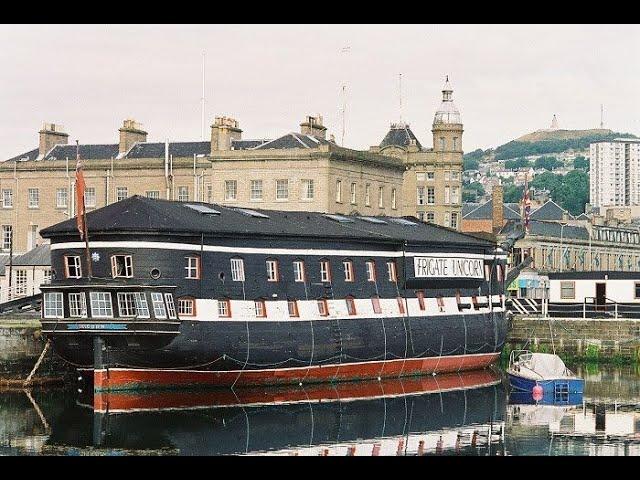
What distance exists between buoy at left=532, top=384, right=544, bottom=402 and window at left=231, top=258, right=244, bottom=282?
10.8m

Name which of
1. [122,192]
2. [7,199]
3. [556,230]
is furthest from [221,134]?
[556,230]

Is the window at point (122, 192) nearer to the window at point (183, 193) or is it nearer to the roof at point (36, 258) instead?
the window at point (183, 193)

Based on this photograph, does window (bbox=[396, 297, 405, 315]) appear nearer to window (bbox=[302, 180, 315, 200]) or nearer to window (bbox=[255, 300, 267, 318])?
window (bbox=[255, 300, 267, 318])

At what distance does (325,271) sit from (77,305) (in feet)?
35.5

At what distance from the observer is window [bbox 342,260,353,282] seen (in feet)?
173

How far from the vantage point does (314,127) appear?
90.8 m

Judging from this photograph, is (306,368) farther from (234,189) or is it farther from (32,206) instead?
(32,206)

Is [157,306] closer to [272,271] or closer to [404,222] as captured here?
[272,271]

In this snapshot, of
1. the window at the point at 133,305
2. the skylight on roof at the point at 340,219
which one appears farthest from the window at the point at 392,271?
the window at the point at 133,305

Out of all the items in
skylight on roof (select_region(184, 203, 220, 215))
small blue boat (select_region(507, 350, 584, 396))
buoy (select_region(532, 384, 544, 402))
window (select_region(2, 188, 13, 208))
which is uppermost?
window (select_region(2, 188, 13, 208))

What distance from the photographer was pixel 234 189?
283 ft

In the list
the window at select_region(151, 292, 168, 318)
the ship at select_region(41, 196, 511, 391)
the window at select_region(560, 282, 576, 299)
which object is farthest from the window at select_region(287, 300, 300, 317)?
the window at select_region(560, 282, 576, 299)

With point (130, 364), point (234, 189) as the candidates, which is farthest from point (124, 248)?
point (234, 189)
